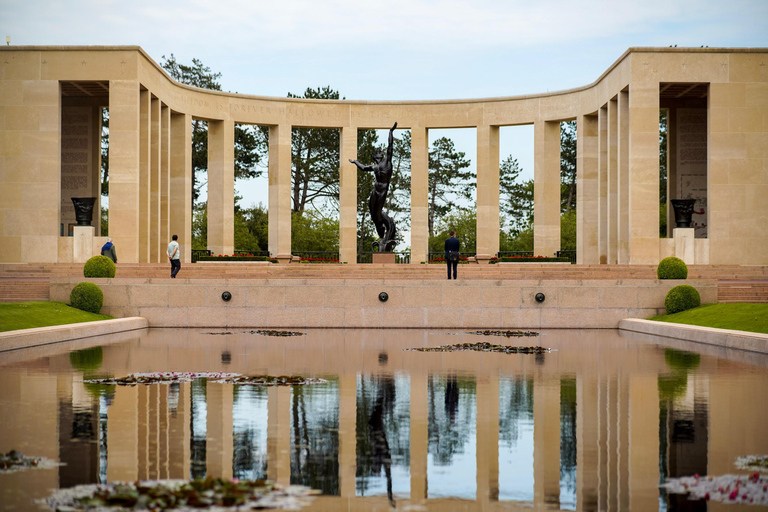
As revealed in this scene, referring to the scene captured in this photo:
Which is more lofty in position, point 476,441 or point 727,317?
point 727,317

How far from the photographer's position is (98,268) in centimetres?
2773

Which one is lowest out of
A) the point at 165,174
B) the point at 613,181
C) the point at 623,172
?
the point at 613,181

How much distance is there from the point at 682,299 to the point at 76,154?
1292 inches

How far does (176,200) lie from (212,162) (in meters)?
2.76

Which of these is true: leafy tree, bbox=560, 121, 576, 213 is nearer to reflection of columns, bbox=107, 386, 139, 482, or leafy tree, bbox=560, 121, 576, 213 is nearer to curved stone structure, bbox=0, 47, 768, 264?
curved stone structure, bbox=0, 47, 768, 264

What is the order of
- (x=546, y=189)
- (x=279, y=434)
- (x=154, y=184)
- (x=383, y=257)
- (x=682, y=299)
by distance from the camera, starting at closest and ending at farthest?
(x=279, y=434)
(x=682, y=299)
(x=383, y=257)
(x=154, y=184)
(x=546, y=189)

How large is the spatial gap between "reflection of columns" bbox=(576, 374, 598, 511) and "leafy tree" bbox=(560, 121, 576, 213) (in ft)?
212

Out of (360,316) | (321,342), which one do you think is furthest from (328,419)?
(360,316)

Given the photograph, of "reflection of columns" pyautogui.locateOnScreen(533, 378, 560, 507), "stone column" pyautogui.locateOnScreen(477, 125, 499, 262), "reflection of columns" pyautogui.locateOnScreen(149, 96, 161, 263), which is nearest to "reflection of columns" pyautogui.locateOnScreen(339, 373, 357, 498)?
"reflection of columns" pyautogui.locateOnScreen(533, 378, 560, 507)

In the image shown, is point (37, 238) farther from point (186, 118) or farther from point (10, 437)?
point (10, 437)

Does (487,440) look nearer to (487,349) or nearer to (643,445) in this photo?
(643,445)

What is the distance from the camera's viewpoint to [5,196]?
128 ft

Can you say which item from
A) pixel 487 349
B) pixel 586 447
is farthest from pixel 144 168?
pixel 586 447

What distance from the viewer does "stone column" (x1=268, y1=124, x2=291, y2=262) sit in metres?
47.1
